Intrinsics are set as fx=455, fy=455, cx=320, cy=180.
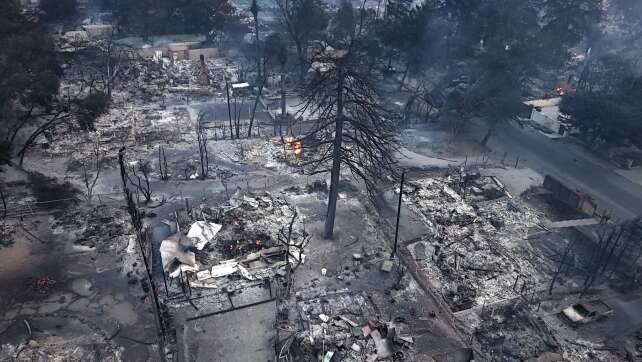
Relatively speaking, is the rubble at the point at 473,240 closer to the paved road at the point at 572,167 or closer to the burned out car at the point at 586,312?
the burned out car at the point at 586,312

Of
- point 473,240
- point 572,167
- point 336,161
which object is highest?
point 336,161

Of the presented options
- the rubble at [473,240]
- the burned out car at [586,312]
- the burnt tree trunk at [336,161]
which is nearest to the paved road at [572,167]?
the rubble at [473,240]

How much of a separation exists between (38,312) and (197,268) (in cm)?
709

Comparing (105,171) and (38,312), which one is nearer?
(38,312)

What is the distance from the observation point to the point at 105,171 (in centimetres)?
3169

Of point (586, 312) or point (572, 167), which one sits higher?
point (572, 167)

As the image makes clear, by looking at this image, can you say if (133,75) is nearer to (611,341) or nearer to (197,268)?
(197,268)

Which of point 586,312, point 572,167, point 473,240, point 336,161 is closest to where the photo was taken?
point 586,312

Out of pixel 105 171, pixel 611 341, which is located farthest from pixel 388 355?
pixel 105 171

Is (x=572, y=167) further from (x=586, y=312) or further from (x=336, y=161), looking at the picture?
(x=336, y=161)

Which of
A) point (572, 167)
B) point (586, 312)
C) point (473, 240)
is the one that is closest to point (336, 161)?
point (473, 240)

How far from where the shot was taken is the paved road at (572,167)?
31.6 m

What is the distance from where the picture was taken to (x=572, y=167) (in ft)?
119

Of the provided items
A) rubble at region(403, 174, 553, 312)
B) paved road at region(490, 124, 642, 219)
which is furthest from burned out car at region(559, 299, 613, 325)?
paved road at region(490, 124, 642, 219)
